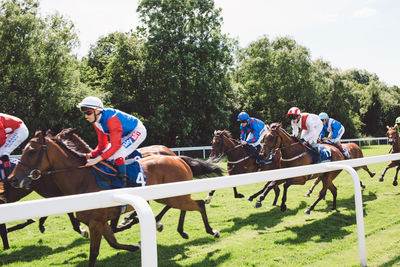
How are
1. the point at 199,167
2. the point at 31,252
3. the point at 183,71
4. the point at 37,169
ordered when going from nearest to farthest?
the point at 37,169 → the point at 31,252 → the point at 199,167 → the point at 183,71

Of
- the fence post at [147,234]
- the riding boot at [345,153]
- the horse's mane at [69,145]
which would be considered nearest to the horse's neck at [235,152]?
the riding boot at [345,153]

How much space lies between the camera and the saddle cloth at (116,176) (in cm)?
373

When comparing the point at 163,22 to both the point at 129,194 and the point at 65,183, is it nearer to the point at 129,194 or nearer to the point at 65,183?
the point at 65,183

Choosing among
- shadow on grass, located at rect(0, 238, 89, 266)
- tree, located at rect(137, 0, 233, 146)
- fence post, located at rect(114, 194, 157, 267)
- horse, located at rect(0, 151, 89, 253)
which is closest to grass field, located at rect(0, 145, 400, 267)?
shadow on grass, located at rect(0, 238, 89, 266)

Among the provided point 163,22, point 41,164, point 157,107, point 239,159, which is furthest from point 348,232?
point 163,22

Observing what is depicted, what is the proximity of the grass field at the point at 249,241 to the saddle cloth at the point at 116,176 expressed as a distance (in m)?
0.89

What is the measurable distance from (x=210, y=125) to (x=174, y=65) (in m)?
4.70

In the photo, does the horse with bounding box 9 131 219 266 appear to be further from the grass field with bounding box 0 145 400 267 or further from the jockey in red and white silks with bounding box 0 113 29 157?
the jockey in red and white silks with bounding box 0 113 29 157

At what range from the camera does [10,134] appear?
15.7 ft

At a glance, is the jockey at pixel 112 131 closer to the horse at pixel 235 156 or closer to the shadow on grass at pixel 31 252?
the shadow on grass at pixel 31 252

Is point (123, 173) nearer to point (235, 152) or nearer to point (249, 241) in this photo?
point (249, 241)

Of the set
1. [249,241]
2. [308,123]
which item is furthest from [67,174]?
[308,123]

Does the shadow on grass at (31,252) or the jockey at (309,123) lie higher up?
the jockey at (309,123)

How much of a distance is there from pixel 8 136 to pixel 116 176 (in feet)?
6.76
